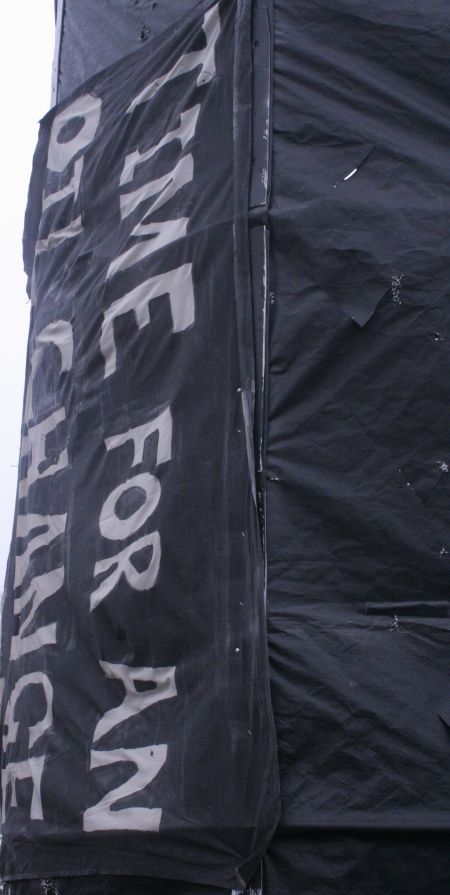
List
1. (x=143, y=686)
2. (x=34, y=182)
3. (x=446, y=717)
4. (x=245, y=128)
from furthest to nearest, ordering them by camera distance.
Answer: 1. (x=34, y=182)
2. (x=245, y=128)
3. (x=143, y=686)
4. (x=446, y=717)

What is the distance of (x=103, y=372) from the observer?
5883 mm

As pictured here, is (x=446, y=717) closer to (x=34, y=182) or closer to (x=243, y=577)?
(x=243, y=577)

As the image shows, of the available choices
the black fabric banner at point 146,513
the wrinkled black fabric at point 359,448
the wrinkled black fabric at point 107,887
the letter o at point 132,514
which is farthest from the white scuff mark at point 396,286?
the wrinkled black fabric at point 107,887

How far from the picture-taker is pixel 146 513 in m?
5.22

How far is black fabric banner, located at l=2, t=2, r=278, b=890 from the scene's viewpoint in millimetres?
4633

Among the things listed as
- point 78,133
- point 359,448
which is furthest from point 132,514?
point 78,133

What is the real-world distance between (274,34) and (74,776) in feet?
11.8

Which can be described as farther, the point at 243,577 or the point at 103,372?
the point at 103,372

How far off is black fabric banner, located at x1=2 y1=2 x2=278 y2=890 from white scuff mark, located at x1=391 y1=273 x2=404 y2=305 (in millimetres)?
638

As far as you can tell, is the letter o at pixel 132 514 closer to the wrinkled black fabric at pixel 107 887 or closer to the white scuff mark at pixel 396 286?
the white scuff mark at pixel 396 286

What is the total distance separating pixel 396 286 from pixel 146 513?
1.48 meters

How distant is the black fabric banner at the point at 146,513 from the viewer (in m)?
4.63

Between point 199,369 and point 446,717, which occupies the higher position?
point 199,369

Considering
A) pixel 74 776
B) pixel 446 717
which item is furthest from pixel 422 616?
pixel 74 776
